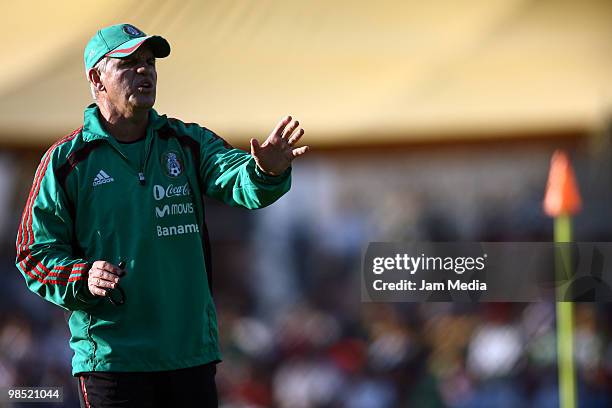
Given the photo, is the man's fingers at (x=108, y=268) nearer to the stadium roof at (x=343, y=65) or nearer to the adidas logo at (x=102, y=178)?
the adidas logo at (x=102, y=178)

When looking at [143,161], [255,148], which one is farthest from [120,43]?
[255,148]

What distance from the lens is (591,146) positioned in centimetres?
898

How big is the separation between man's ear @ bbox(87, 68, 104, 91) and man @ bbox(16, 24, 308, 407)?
2.3 inches

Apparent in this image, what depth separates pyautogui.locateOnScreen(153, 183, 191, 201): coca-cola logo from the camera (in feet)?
11.0

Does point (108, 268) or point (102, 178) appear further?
point (102, 178)

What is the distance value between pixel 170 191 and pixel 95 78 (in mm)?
433

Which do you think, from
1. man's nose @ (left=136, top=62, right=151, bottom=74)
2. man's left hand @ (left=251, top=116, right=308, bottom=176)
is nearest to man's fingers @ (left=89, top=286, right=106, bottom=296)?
man's left hand @ (left=251, top=116, right=308, bottom=176)

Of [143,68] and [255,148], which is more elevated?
[143,68]

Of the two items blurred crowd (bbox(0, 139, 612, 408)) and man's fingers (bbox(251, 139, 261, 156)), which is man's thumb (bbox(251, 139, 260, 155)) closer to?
man's fingers (bbox(251, 139, 261, 156))

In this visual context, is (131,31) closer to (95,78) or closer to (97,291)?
(95,78)

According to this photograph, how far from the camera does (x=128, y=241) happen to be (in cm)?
331

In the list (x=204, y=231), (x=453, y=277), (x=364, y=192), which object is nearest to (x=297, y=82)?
(x=364, y=192)

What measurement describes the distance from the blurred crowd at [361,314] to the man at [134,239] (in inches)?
206

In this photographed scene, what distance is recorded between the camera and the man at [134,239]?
329 centimetres
